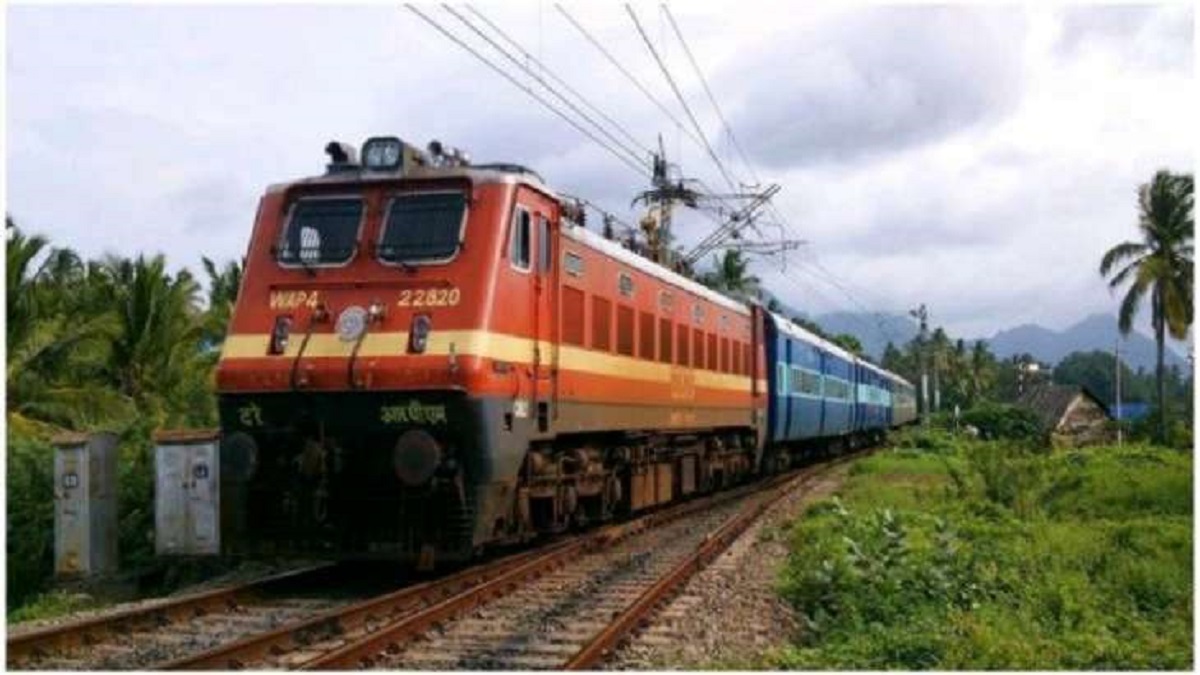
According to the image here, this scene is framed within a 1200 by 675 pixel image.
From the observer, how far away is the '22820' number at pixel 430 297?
10812 mm

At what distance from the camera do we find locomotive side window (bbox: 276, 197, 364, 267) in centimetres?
1141

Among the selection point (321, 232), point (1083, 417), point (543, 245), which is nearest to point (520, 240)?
point (543, 245)

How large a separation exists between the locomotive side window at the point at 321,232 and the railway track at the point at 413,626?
281 centimetres

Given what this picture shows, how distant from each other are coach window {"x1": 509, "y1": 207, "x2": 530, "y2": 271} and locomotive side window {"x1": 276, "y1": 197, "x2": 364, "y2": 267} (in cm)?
134

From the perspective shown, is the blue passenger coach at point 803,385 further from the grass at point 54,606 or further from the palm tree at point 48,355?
the grass at point 54,606

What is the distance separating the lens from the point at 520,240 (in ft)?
37.7

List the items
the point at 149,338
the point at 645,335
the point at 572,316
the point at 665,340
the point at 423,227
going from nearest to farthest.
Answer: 1. the point at 423,227
2. the point at 572,316
3. the point at 645,335
4. the point at 665,340
5. the point at 149,338

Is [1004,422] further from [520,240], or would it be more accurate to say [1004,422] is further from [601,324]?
[520,240]

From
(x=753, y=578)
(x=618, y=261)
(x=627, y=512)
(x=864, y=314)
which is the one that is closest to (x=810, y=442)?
(x=627, y=512)

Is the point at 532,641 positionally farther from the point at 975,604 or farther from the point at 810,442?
the point at 810,442

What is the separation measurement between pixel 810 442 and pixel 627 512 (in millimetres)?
18082

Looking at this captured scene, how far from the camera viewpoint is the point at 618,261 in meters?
14.4

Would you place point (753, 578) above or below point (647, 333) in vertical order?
below

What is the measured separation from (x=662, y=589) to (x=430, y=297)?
303 centimetres
